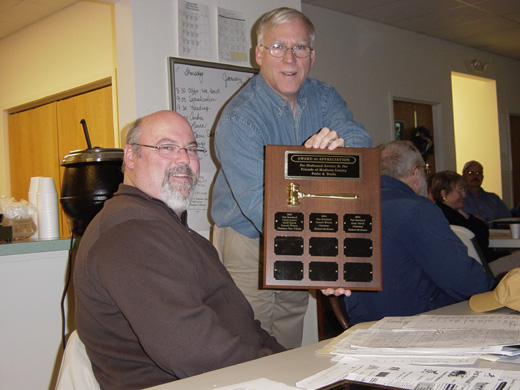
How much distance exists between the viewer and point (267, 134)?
1953 millimetres

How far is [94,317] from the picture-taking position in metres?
1.27

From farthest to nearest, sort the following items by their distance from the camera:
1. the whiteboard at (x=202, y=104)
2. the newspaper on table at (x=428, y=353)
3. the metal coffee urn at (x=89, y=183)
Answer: the whiteboard at (x=202, y=104)
the metal coffee urn at (x=89, y=183)
the newspaper on table at (x=428, y=353)

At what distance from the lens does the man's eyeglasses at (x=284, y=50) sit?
73.0 inches

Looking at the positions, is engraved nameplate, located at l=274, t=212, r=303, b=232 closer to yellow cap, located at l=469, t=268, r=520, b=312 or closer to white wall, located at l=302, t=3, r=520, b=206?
yellow cap, located at l=469, t=268, r=520, b=312

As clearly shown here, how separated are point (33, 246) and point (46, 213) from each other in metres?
0.28

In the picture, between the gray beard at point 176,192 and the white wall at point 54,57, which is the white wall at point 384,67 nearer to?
the white wall at point 54,57

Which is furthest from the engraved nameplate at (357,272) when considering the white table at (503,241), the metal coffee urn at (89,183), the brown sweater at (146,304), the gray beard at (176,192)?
the white table at (503,241)

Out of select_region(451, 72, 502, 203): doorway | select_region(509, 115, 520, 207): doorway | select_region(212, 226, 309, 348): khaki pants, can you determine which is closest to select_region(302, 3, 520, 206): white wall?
select_region(451, 72, 502, 203): doorway

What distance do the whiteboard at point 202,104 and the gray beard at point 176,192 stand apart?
1292 mm

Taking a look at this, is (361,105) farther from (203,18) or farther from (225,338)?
(225,338)

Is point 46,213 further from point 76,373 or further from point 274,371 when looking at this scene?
point 274,371

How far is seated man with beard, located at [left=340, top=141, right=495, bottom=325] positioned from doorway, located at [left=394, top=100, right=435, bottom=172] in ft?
14.8

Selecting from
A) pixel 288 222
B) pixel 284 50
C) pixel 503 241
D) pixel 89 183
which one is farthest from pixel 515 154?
pixel 288 222

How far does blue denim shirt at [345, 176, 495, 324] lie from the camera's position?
73.7 inches
